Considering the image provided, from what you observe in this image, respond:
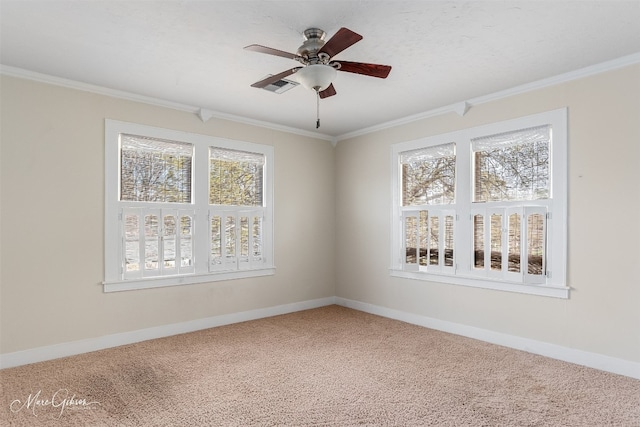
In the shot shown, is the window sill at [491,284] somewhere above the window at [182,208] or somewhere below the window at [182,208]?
below

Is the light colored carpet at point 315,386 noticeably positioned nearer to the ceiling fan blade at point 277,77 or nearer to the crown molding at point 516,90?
the ceiling fan blade at point 277,77

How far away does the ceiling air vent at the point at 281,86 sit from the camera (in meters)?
3.48

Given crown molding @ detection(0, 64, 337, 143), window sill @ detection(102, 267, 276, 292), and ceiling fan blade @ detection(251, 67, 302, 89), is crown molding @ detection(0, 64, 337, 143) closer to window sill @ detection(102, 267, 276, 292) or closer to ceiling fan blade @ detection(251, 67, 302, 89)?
ceiling fan blade @ detection(251, 67, 302, 89)

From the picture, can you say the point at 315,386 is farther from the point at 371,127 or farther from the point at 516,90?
the point at 371,127

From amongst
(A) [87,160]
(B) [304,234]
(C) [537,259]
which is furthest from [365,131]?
(A) [87,160]

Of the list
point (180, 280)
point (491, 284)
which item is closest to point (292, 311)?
point (180, 280)

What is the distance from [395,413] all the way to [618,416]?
148cm

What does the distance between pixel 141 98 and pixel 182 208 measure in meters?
1.25

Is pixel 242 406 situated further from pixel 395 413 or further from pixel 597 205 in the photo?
pixel 597 205

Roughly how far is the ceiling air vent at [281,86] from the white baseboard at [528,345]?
308 centimetres

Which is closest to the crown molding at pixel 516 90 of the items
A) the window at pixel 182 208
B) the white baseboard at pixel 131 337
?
the window at pixel 182 208

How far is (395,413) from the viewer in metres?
2.54

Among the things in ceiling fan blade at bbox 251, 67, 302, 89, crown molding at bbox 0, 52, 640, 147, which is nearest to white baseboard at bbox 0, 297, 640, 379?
crown molding at bbox 0, 52, 640, 147

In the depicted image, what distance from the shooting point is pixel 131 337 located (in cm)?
397
